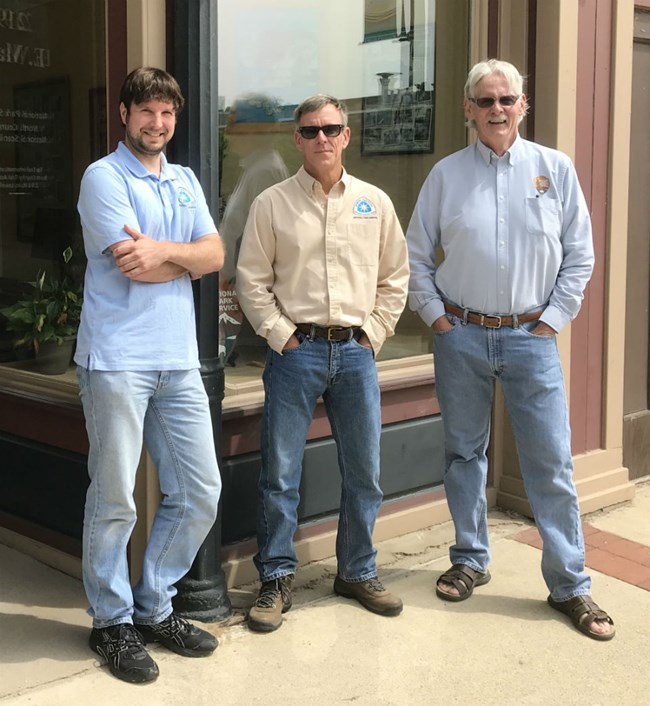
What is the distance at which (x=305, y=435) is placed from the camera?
388 cm

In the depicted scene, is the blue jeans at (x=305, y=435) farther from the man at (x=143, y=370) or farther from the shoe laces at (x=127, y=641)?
the shoe laces at (x=127, y=641)

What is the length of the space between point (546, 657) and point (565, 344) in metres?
1.99

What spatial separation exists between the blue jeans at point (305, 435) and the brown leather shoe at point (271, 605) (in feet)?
0.11

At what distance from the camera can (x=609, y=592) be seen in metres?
4.27

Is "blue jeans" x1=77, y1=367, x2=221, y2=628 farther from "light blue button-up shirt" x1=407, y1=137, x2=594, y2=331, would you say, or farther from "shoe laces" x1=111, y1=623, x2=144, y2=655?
"light blue button-up shirt" x1=407, y1=137, x2=594, y2=331

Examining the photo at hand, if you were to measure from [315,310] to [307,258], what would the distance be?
0.20m

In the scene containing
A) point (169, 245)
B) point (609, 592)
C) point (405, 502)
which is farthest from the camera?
point (405, 502)

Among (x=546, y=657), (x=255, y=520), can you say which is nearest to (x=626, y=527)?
(x=546, y=657)

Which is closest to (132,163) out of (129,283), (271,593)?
(129,283)

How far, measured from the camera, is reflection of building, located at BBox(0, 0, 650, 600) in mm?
4285

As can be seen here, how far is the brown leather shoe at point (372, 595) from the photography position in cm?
395

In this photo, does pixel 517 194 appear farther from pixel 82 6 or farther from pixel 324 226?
pixel 82 6

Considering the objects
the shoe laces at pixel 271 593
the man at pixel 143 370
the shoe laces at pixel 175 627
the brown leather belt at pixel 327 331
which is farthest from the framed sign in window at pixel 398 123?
the shoe laces at pixel 175 627

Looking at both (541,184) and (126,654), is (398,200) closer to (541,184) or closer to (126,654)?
(541,184)
